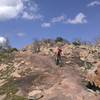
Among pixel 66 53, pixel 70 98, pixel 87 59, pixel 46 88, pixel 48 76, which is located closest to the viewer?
pixel 70 98

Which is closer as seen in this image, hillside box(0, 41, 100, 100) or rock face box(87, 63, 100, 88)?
hillside box(0, 41, 100, 100)

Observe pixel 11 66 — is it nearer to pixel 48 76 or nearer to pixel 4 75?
pixel 4 75

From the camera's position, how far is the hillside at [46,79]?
40812 mm

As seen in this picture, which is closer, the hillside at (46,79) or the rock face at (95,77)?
the hillside at (46,79)

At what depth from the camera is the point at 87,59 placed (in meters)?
62.2

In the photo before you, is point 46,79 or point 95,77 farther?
point 46,79

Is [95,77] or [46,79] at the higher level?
[95,77]

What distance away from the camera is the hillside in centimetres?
4081

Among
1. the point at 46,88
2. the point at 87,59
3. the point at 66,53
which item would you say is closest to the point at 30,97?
the point at 46,88

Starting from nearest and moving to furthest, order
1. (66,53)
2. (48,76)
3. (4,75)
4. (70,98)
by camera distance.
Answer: (70,98) < (48,76) < (4,75) < (66,53)

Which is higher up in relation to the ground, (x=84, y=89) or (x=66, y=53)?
(x=66, y=53)

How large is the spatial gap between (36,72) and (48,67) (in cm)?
320

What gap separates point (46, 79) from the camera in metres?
46.6

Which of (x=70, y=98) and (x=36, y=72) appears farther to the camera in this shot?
(x=36, y=72)
